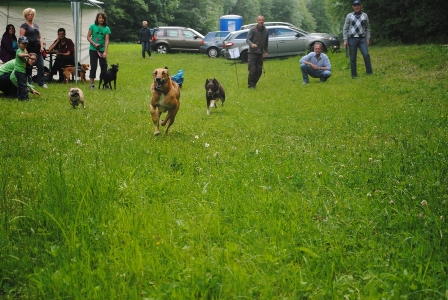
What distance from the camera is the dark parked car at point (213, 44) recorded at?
116 feet

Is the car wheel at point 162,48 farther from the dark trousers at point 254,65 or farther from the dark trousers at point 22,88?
the dark trousers at point 22,88

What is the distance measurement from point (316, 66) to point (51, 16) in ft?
33.3

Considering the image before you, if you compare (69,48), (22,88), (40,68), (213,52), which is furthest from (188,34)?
(22,88)

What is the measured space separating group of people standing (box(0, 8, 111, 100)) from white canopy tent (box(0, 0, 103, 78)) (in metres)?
0.90

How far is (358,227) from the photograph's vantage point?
3.89 m

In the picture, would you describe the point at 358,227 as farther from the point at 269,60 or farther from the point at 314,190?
the point at 269,60

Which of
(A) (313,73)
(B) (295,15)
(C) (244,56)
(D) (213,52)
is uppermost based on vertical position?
(B) (295,15)

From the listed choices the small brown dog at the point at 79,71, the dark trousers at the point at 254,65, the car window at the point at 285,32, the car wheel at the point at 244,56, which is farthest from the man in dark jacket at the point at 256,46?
the car window at the point at 285,32

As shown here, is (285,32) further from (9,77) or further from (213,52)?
(9,77)

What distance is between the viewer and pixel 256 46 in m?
16.6

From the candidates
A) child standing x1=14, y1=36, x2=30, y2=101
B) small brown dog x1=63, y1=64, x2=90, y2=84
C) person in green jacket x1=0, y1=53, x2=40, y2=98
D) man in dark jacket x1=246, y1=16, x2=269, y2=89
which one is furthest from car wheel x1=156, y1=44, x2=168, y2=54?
child standing x1=14, y1=36, x2=30, y2=101

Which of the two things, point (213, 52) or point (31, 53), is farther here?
point (213, 52)

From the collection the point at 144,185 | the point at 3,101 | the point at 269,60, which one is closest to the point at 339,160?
the point at 144,185

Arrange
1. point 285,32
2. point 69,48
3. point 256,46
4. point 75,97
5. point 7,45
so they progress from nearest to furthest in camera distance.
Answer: point 75,97 → point 7,45 → point 256,46 → point 69,48 → point 285,32
